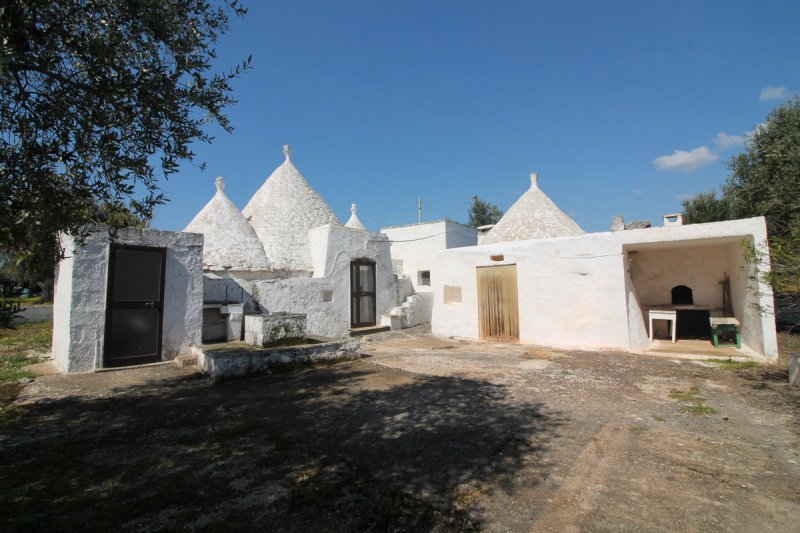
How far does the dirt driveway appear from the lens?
2.59 metres

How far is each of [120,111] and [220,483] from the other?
3352 mm

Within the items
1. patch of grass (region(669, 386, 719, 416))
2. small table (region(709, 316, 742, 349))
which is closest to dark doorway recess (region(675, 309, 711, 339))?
small table (region(709, 316, 742, 349))

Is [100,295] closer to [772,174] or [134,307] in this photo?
[134,307]

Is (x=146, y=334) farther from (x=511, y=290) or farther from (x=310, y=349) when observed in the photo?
(x=511, y=290)

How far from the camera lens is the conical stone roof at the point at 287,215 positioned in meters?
12.9

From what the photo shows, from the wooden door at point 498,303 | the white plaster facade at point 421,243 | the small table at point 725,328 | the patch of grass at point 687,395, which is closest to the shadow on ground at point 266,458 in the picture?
the patch of grass at point 687,395

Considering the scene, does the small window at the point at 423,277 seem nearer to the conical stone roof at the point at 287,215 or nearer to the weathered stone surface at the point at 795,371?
the conical stone roof at the point at 287,215

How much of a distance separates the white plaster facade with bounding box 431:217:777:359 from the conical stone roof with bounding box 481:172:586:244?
300cm

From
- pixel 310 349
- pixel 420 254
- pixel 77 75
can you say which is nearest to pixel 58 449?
pixel 77 75

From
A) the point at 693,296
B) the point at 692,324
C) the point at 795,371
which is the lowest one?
the point at 795,371

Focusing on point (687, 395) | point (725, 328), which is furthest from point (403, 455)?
point (725, 328)

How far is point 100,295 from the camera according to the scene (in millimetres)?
6980

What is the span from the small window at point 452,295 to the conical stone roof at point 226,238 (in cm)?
572

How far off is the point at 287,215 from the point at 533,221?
921cm
